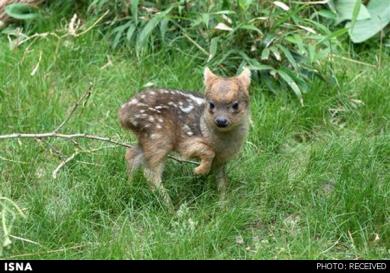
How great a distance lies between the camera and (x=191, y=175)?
6.24m

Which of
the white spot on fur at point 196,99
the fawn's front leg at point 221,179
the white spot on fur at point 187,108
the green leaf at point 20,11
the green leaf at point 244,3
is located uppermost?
the green leaf at point 244,3

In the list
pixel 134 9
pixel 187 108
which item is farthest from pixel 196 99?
pixel 134 9

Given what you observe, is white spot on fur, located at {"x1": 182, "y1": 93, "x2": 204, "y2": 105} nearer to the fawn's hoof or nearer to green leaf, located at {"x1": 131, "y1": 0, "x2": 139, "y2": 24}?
the fawn's hoof

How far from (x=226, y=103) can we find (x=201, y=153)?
36 centimetres

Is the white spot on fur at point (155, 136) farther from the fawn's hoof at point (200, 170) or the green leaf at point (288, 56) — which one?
the green leaf at point (288, 56)

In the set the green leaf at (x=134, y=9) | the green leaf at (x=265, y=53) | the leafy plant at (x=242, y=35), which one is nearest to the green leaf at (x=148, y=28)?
the leafy plant at (x=242, y=35)

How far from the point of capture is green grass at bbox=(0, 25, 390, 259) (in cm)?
550

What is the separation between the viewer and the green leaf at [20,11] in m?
7.90

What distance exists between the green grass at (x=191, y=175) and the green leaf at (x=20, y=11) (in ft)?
1.52

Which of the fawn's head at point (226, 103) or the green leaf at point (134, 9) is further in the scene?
the green leaf at point (134, 9)

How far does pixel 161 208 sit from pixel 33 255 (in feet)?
2.97

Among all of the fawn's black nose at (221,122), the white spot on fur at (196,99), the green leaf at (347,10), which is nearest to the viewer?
the fawn's black nose at (221,122)

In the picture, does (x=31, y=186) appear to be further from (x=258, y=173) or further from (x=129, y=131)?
(x=258, y=173)

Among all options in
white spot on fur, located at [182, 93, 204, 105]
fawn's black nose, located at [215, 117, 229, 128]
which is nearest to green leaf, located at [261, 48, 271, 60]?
white spot on fur, located at [182, 93, 204, 105]
